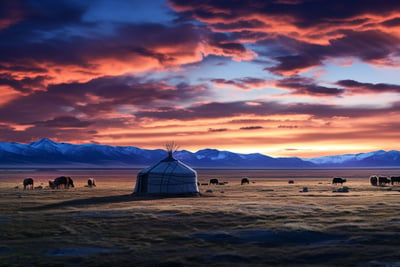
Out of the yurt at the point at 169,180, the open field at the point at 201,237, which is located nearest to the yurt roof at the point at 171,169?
the yurt at the point at 169,180

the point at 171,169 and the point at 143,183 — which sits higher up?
the point at 171,169

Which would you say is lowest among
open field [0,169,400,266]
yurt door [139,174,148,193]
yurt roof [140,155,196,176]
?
open field [0,169,400,266]

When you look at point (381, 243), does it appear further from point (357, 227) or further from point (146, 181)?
point (146, 181)

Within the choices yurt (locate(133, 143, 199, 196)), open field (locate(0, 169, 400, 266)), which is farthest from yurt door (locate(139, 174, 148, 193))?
open field (locate(0, 169, 400, 266))

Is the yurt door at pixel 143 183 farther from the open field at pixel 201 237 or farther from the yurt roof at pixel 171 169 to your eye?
the open field at pixel 201 237

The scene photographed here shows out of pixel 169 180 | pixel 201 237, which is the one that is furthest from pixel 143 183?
pixel 201 237

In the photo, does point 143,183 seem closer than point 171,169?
No

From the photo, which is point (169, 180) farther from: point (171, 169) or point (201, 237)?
point (201, 237)

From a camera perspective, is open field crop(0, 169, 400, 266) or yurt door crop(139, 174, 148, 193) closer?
open field crop(0, 169, 400, 266)

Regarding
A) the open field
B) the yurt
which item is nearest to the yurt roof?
the yurt

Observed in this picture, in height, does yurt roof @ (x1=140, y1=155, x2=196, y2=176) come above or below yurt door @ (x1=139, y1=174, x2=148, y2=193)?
above

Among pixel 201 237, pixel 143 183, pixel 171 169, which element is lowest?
pixel 201 237

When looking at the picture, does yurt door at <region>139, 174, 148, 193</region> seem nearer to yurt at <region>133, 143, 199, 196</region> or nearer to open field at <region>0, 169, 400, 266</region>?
yurt at <region>133, 143, 199, 196</region>

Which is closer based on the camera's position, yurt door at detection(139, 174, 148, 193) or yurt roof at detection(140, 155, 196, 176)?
yurt roof at detection(140, 155, 196, 176)
